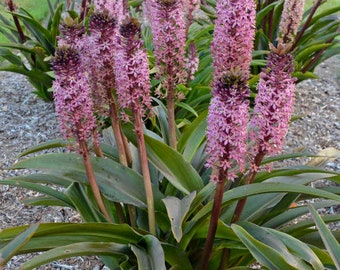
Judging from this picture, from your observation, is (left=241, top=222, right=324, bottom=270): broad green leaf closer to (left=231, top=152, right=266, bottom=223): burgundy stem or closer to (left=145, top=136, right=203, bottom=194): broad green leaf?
(left=231, top=152, right=266, bottom=223): burgundy stem

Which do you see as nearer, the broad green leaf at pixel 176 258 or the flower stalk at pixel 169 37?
the flower stalk at pixel 169 37

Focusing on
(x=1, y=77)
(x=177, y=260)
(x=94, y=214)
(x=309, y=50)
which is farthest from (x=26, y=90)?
(x=177, y=260)

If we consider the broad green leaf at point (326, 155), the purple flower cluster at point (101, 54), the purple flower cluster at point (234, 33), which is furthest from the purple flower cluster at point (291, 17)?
the purple flower cluster at point (101, 54)

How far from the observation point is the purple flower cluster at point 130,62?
1957 millimetres

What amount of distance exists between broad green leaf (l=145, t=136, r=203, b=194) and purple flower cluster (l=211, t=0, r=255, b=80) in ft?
2.09

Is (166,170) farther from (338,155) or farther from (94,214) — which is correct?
(338,155)

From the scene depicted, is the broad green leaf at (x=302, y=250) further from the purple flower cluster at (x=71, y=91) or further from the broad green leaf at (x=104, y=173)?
the purple flower cluster at (x=71, y=91)

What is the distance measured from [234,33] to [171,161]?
34.8 inches

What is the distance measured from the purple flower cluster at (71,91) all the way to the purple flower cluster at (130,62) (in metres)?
0.15

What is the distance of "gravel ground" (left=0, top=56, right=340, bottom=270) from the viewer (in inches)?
159

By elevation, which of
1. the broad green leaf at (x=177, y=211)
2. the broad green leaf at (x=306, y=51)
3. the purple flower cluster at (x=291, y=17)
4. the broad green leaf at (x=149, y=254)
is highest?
the purple flower cluster at (x=291, y=17)

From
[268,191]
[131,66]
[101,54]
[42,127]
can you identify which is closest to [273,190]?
[268,191]

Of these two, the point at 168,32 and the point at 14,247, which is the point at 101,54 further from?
the point at 14,247

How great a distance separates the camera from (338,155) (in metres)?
2.96
